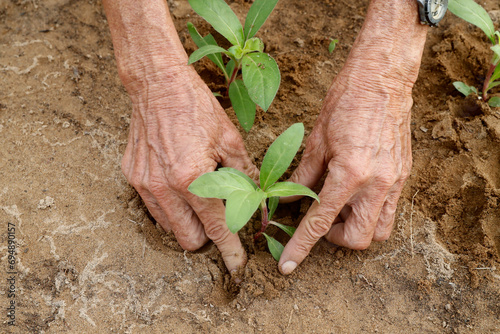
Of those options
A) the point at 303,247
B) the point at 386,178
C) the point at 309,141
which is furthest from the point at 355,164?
the point at 303,247

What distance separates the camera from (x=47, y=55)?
2523 mm

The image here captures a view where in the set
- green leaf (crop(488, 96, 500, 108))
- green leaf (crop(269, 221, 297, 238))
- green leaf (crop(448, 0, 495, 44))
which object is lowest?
green leaf (crop(269, 221, 297, 238))

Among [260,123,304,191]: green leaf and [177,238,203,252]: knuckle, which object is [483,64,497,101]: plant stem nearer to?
[260,123,304,191]: green leaf

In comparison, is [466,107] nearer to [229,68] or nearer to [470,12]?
[470,12]

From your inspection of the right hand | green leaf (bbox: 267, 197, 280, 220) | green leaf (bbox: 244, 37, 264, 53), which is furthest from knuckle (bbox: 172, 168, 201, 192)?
green leaf (bbox: 244, 37, 264, 53)

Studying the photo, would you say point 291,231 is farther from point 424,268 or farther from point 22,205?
point 22,205

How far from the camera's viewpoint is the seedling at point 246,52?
1733 millimetres

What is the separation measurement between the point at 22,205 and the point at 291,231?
1.29 meters

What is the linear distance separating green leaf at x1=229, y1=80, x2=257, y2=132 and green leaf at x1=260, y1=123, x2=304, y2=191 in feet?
1.23

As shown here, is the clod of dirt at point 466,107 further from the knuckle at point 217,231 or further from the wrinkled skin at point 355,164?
the knuckle at point 217,231

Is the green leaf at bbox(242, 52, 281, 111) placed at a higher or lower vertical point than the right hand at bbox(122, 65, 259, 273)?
higher

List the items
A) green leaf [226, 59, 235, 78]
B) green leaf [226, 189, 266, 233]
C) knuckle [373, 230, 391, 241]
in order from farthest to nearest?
1. green leaf [226, 59, 235, 78]
2. knuckle [373, 230, 391, 241]
3. green leaf [226, 189, 266, 233]

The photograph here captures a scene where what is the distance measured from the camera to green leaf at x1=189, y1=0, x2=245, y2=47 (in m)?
1.88

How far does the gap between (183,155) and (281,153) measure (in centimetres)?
42
